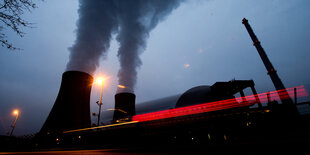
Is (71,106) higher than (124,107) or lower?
higher

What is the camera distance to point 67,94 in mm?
12914

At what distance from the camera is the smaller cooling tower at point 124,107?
1891 cm

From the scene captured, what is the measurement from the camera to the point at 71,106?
1270 cm

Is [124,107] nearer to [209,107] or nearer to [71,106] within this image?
[71,106]

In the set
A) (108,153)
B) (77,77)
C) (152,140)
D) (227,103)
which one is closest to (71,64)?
(77,77)

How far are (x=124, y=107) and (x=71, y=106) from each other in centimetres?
820

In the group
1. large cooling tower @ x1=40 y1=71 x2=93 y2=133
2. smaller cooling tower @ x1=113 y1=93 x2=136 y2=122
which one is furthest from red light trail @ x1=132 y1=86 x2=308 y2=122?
large cooling tower @ x1=40 y1=71 x2=93 y2=133

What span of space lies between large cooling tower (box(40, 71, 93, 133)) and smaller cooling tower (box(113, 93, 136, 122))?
5.29 meters

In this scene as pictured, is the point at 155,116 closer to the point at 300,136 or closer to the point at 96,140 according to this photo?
the point at 96,140

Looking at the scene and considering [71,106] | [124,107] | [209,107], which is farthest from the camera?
[124,107]

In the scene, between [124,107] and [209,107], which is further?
[124,107]

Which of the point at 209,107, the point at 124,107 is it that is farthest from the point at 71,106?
the point at 209,107

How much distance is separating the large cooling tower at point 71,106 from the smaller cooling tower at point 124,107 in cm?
529

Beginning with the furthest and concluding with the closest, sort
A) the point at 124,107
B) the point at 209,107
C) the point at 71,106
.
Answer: the point at 124,107 → the point at 209,107 → the point at 71,106
